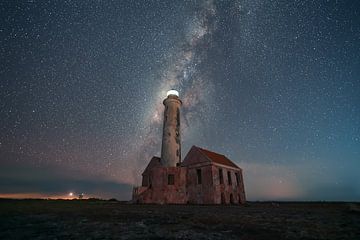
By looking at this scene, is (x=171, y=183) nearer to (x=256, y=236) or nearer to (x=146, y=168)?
(x=146, y=168)

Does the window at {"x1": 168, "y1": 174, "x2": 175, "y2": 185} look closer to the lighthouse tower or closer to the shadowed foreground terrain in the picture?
the lighthouse tower

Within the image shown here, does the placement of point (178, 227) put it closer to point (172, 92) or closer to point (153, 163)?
point (153, 163)

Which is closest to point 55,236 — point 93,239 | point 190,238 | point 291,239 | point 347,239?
point 93,239

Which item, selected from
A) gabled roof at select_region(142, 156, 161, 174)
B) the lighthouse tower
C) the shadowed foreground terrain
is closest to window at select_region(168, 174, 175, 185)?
the lighthouse tower

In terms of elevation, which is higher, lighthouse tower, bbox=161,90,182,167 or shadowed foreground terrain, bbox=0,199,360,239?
lighthouse tower, bbox=161,90,182,167

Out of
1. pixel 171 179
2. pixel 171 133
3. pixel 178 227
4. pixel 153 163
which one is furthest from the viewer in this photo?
pixel 153 163

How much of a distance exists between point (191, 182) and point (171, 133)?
26.9 ft

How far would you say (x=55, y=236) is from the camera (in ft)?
17.0

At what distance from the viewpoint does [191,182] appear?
2570 centimetres

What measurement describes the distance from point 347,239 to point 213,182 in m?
19.7

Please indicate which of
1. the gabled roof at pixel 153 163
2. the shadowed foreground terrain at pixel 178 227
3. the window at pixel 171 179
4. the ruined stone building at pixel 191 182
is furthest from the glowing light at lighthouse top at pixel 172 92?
the shadowed foreground terrain at pixel 178 227

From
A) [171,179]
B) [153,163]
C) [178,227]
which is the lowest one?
[178,227]

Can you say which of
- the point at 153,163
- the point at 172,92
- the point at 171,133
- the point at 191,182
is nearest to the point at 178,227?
the point at 191,182

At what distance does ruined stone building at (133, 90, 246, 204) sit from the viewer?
24.0 meters
